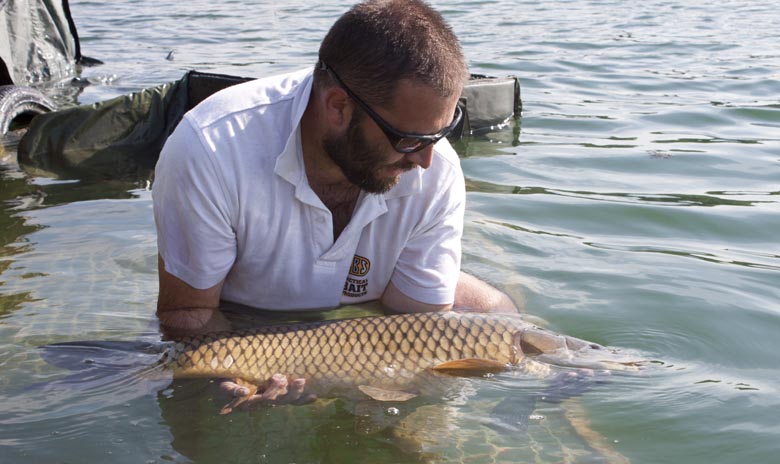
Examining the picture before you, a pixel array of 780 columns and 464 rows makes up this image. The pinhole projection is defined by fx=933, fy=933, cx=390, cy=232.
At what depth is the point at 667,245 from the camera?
4.95 meters

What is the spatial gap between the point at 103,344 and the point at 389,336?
39.4 inches

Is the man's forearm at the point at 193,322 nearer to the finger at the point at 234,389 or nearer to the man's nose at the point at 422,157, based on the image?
the finger at the point at 234,389

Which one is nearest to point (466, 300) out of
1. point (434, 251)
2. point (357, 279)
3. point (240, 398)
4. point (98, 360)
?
point (434, 251)

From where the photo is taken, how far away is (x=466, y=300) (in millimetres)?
3779

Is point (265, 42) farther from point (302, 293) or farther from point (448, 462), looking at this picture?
point (448, 462)

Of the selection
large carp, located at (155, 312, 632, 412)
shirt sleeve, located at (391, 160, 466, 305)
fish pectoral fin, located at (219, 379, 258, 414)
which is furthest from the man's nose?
fish pectoral fin, located at (219, 379, 258, 414)

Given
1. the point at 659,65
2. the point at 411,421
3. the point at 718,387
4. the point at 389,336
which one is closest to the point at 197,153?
the point at 389,336

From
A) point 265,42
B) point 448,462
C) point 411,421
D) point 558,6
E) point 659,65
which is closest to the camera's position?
point 448,462

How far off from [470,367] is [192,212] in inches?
42.4

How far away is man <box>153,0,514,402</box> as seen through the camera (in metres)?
2.95

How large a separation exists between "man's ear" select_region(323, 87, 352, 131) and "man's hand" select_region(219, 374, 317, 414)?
85 cm

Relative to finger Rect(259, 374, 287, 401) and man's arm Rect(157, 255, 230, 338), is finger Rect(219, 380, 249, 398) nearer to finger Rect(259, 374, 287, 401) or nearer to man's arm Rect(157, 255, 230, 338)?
finger Rect(259, 374, 287, 401)

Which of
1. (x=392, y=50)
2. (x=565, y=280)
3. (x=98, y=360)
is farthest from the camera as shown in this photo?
(x=565, y=280)

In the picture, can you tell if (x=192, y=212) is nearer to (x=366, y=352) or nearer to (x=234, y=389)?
(x=234, y=389)
